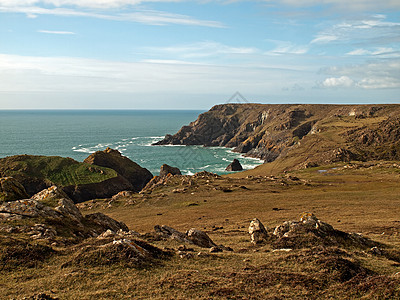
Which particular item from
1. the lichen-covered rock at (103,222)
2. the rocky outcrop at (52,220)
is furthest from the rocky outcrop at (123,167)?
the rocky outcrop at (52,220)

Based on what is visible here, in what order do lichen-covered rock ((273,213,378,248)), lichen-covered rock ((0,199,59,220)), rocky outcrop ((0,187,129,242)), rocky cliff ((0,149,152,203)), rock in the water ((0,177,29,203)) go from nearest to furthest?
lichen-covered rock ((273,213,378,248)), rocky outcrop ((0,187,129,242)), lichen-covered rock ((0,199,59,220)), rock in the water ((0,177,29,203)), rocky cliff ((0,149,152,203))

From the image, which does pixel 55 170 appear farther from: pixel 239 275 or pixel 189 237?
pixel 239 275

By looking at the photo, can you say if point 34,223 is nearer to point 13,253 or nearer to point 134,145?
point 13,253

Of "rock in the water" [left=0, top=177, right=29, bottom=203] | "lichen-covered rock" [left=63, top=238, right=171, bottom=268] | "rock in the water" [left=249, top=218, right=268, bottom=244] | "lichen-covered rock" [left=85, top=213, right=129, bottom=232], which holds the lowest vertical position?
"lichen-covered rock" [left=85, top=213, right=129, bottom=232]

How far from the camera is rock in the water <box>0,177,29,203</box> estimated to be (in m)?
27.4

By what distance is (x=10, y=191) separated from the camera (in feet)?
92.3

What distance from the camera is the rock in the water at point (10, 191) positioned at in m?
27.4

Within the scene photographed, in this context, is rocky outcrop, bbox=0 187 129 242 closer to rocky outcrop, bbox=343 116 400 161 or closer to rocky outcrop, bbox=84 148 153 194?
rocky outcrop, bbox=84 148 153 194

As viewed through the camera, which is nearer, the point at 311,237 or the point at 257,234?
the point at 311,237

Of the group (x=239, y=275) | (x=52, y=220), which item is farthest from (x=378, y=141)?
(x=52, y=220)

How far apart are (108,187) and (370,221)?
68.4m

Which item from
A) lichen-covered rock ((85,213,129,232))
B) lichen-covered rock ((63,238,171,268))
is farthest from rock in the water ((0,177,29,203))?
lichen-covered rock ((63,238,171,268))

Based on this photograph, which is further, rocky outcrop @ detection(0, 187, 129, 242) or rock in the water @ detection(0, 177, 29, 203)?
rock in the water @ detection(0, 177, 29, 203)

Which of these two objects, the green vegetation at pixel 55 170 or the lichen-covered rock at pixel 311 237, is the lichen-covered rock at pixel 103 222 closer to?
the lichen-covered rock at pixel 311 237
